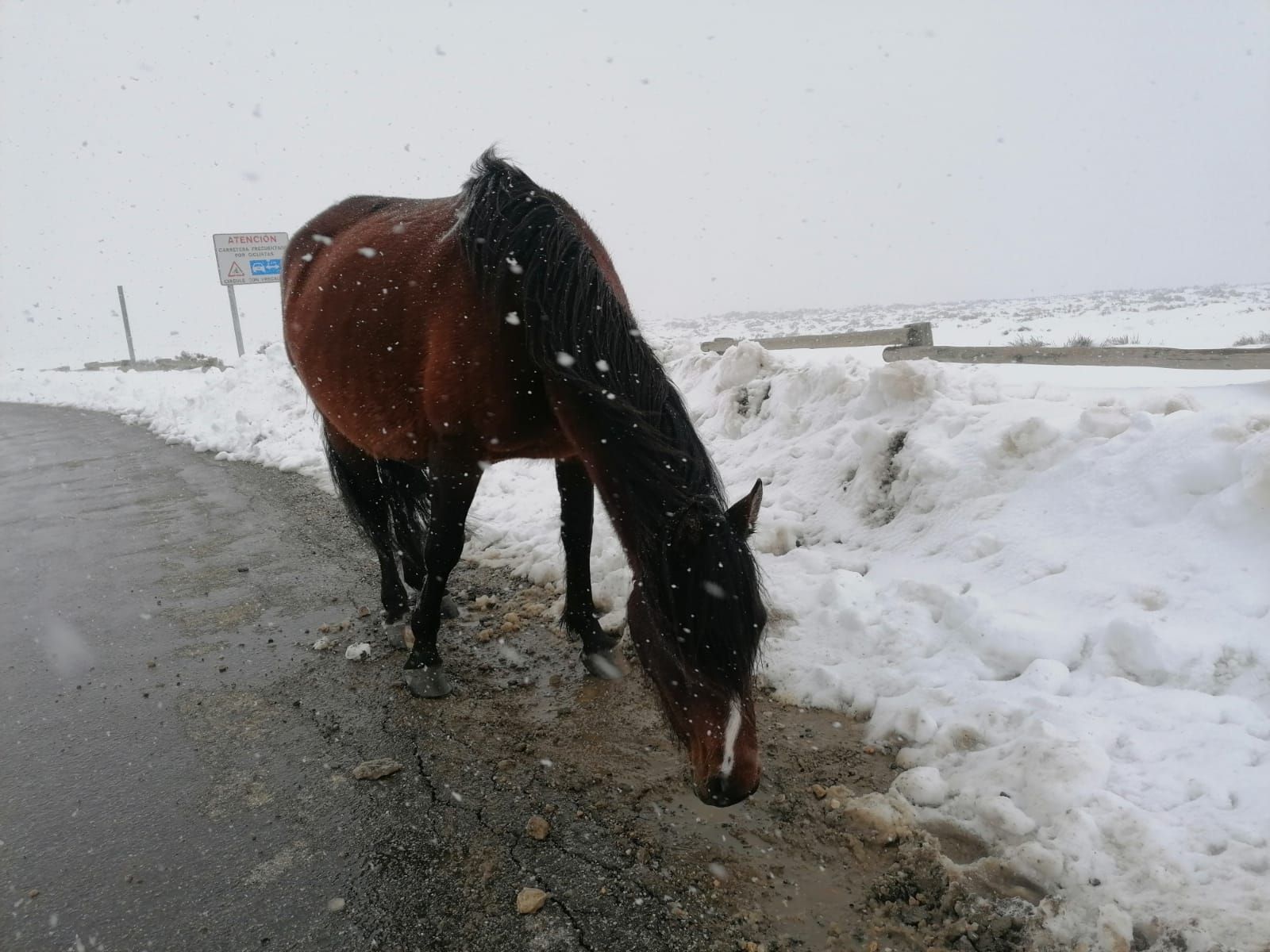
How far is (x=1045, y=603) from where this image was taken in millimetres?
2875

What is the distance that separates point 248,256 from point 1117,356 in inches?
643

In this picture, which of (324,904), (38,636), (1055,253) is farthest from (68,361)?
(1055,253)

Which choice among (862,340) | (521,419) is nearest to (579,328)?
(521,419)

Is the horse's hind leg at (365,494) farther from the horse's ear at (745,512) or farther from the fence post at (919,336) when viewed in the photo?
the fence post at (919,336)

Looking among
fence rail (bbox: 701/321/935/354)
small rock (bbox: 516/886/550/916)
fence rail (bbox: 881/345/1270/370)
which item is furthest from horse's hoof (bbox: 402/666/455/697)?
fence rail (bbox: 881/345/1270/370)

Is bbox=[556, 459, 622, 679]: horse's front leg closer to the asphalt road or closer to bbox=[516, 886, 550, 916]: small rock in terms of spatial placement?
the asphalt road

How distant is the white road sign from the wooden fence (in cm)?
1214

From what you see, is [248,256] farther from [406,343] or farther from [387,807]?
[387,807]

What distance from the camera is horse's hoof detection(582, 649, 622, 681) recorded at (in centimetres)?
313

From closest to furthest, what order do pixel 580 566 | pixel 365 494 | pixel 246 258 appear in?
pixel 580 566
pixel 365 494
pixel 246 258

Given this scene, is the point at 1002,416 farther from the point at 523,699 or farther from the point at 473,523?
the point at 473,523

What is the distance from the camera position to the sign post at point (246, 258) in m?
14.4

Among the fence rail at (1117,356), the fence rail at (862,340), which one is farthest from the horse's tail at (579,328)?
the fence rail at (1117,356)

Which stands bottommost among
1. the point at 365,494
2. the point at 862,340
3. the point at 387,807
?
the point at 387,807
